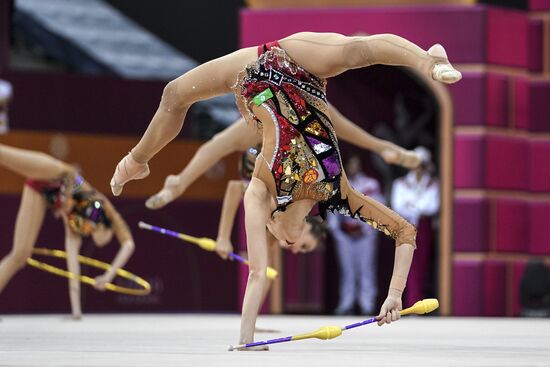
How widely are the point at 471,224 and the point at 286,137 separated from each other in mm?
7014

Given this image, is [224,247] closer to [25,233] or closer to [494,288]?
[25,233]

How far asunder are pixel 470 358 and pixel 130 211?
8.14m

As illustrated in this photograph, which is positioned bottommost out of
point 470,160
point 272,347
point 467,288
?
point 272,347

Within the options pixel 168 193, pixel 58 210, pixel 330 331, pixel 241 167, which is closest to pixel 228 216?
pixel 241 167

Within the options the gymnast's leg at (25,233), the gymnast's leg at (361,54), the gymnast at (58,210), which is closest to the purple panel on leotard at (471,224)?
the gymnast at (58,210)

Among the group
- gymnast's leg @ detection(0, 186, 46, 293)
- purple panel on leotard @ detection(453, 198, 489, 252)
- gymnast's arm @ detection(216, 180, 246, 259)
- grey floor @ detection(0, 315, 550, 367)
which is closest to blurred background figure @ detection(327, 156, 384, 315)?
purple panel on leotard @ detection(453, 198, 489, 252)

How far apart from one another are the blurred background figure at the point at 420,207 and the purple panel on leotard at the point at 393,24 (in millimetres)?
1215

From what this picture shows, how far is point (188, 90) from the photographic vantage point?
655 centimetres

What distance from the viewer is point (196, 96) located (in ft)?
21.6

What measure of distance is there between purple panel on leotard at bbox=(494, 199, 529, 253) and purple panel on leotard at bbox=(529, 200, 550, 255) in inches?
Result: 2.2

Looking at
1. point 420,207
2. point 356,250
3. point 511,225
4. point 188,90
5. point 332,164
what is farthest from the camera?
point 356,250

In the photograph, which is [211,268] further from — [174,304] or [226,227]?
[226,227]

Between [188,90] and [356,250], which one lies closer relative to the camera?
[188,90]

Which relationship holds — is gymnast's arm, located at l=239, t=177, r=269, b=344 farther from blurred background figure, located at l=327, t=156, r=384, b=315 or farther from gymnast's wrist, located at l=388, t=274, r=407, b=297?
blurred background figure, located at l=327, t=156, r=384, b=315
